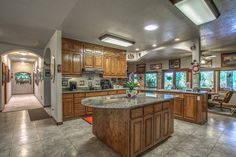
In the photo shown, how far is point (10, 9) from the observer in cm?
261

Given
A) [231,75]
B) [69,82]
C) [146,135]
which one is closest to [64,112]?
[69,82]

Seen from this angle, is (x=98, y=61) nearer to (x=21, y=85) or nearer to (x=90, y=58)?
(x=90, y=58)

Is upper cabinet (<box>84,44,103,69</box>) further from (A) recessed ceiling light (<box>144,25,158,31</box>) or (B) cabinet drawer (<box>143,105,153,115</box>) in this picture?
(B) cabinet drawer (<box>143,105,153,115</box>)

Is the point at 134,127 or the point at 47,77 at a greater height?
the point at 47,77

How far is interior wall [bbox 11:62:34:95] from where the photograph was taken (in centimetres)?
1072

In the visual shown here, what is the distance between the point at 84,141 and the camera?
8.91 ft

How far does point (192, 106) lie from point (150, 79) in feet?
16.8

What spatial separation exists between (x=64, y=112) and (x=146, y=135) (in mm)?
2874

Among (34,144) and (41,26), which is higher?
(41,26)

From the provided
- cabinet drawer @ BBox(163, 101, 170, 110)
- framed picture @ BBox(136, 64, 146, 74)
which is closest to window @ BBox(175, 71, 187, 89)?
framed picture @ BBox(136, 64, 146, 74)

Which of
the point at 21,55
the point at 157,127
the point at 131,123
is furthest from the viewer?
the point at 21,55

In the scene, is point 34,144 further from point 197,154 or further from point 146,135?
point 197,154

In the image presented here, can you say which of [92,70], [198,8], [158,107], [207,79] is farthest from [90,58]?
[207,79]

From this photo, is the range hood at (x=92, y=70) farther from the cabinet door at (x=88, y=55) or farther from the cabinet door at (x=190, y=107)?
the cabinet door at (x=190, y=107)
